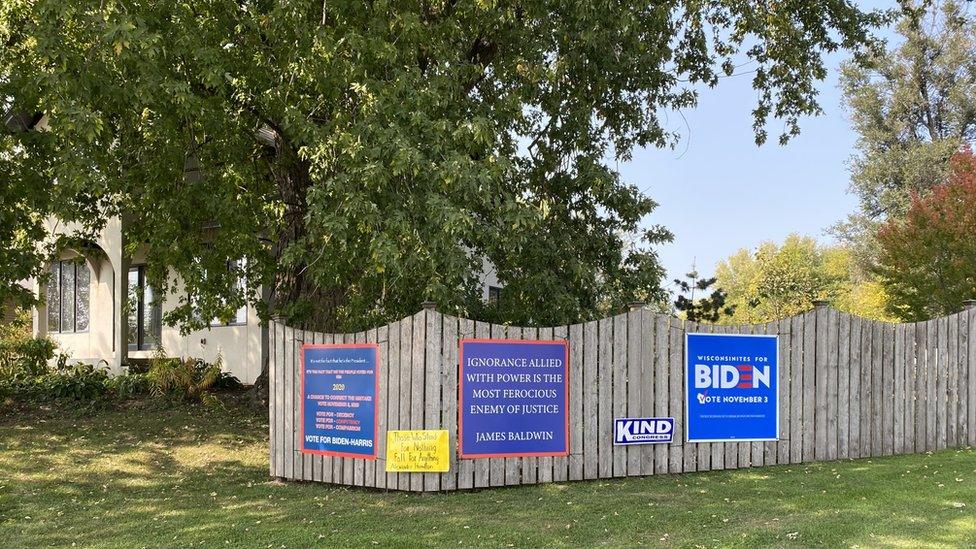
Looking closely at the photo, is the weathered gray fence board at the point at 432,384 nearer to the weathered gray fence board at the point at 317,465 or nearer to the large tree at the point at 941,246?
the weathered gray fence board at the point at 317,465

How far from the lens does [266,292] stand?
1873cm

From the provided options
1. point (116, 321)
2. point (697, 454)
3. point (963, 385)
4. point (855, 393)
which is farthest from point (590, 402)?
point (116, 321)

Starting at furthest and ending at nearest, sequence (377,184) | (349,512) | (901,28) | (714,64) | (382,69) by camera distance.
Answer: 1. (901,28)
2. (714,64)
3. (382,69)
4. (377,184)
5. (349,512)

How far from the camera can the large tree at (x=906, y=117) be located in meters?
38.1

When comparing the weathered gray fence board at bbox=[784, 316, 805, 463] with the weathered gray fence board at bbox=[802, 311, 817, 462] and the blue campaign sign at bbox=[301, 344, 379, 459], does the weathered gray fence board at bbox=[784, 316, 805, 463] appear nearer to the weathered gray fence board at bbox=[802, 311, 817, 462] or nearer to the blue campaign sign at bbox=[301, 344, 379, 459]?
the weathered gray fence board at bbox=[802, 311, 817, 462]

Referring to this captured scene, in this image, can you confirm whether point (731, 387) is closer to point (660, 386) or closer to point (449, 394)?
point (660, 386)

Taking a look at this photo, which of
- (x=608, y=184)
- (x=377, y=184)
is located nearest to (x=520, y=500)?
(x=377, y=184)

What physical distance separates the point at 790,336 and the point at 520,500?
4137 millimetres

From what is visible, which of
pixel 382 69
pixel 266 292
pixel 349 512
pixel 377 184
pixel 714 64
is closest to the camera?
pixel 349 512

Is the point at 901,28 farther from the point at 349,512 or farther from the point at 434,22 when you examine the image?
the point at 349,512

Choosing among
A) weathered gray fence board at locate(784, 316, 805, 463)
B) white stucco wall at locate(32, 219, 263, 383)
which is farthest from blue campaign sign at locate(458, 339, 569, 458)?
white stucco wall at locate(32, 219, 263, 383)

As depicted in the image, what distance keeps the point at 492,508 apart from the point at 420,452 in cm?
107

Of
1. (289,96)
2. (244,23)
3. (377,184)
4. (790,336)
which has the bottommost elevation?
(790,336)

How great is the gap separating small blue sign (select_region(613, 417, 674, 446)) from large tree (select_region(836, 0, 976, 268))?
103 ft
